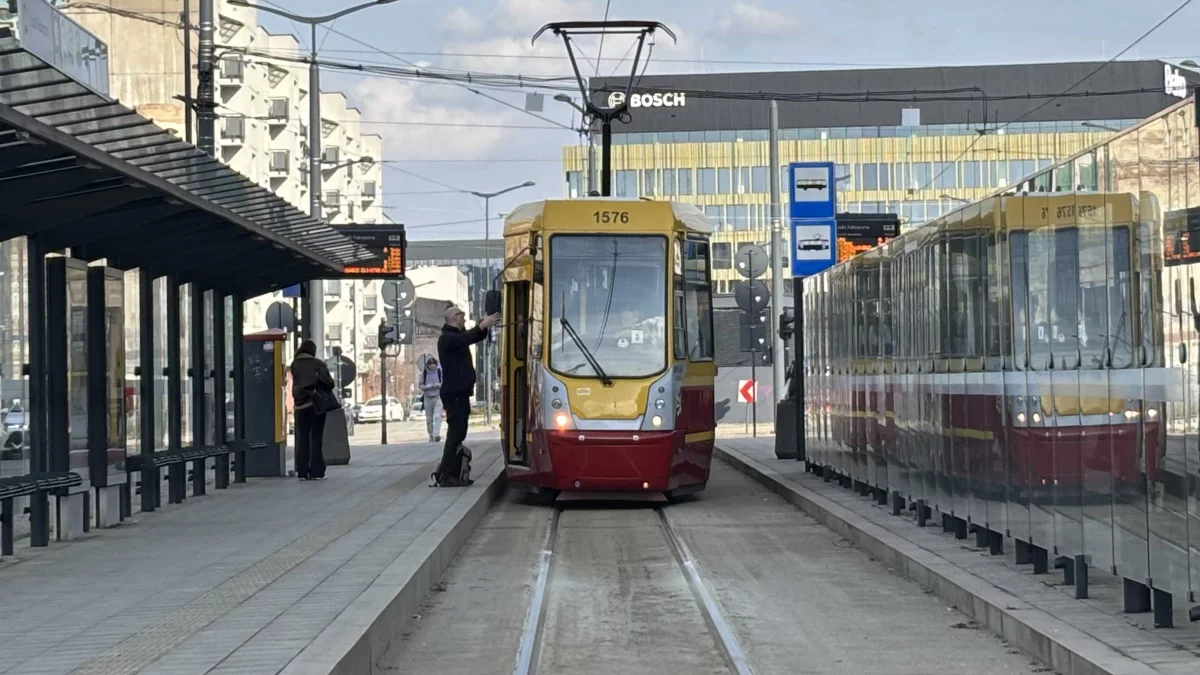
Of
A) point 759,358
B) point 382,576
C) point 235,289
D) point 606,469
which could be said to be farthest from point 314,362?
point 759,358

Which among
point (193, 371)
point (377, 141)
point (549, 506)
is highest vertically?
point (377, 141)

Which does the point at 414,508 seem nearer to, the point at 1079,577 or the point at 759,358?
the point at 1079,577

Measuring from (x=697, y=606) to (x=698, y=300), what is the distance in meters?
8.55

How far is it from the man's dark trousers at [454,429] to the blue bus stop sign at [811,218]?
7.48 meters

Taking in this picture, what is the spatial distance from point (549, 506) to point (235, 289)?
180 inches

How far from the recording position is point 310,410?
22.5 m

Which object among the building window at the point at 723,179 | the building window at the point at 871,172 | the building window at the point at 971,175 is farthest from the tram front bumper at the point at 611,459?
the building window at the point at 971,175

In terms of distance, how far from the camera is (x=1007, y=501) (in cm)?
1102

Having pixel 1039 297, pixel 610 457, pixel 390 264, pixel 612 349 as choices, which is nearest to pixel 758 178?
pixel 390 264

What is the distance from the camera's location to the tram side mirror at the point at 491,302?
1984 cm

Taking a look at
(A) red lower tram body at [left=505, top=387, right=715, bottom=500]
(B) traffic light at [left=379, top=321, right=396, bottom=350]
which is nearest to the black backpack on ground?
(A) red lower tram body at [left=505, top=387, right=715, bottom=500]

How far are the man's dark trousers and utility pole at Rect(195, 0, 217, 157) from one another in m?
→ 4.02

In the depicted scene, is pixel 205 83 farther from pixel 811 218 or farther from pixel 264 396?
pixel 811 218

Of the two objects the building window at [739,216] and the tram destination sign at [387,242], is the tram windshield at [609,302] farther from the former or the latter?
the building window at [739,216]
